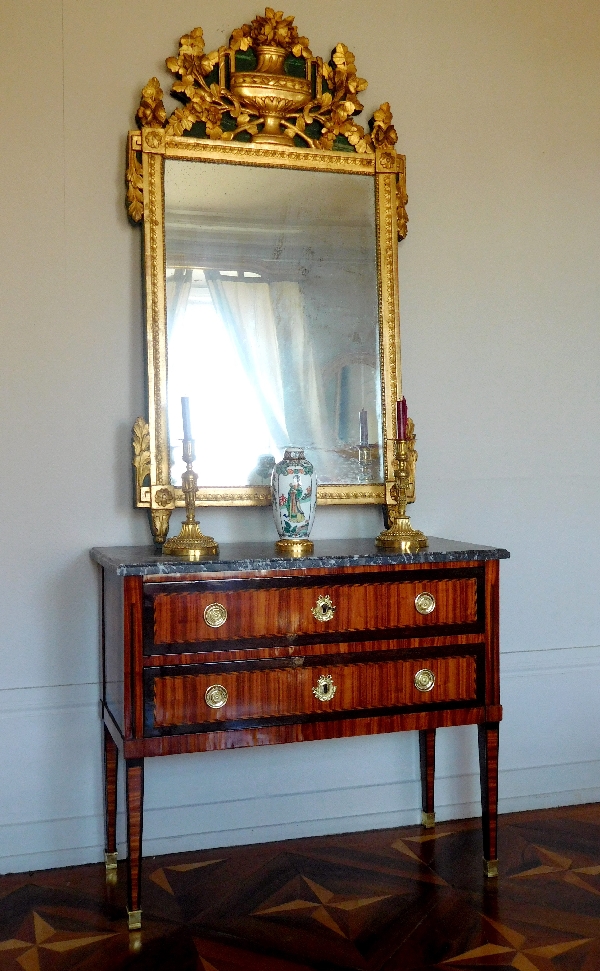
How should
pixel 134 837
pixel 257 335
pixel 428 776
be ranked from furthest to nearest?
pixel 428 776
pixel 257 335
pixel 134 837

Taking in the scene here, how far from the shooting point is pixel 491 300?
3.06 m

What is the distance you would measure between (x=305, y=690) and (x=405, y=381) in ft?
3.81

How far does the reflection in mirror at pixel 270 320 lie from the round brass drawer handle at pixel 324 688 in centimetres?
70

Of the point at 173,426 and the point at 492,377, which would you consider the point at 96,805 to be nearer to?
the point at 173,426

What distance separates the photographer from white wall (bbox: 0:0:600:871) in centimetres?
261

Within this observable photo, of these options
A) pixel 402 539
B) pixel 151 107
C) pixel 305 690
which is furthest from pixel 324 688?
pixel 151 107

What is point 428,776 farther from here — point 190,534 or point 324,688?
point 190,534

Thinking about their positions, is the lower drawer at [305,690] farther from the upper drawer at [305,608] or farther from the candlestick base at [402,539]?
the candlestick base at [402,539]

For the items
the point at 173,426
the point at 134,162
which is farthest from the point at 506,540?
the point at 134,162

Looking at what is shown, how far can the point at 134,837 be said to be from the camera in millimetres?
2186

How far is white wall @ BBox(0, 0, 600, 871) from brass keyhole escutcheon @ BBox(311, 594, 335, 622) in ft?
1.80

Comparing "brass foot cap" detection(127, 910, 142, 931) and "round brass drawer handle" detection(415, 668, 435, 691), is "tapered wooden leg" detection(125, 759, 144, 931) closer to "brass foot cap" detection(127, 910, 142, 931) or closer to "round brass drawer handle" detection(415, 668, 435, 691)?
"brass foot cap" detection(127, 910, 142, 931)

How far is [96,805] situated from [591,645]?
1.80 metres

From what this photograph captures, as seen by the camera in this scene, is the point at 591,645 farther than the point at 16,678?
Yes
